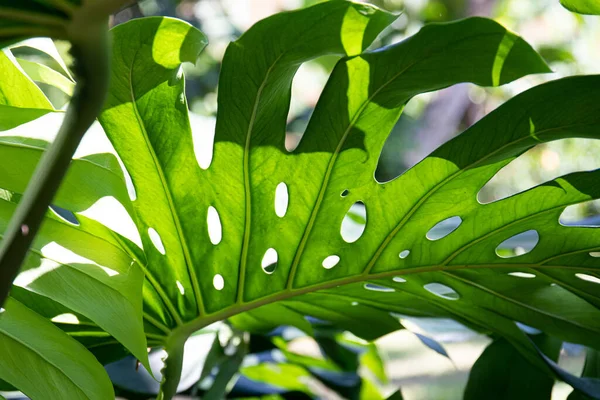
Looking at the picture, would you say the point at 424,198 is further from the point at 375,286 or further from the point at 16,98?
the point at 16,98

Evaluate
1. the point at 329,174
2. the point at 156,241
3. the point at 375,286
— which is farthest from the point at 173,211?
the point at 375,286

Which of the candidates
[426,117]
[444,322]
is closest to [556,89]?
[444,322]

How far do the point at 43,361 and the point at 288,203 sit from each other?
25 centimetres

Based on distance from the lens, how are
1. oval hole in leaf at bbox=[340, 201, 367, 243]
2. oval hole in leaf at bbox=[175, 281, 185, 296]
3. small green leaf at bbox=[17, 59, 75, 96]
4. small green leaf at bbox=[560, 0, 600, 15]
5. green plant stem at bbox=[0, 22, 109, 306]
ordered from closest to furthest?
green plant stem at bbox=[0, 22, 109, 306] → small green leaf at bbox=[560, 0, 600, 15] → small green leaf at bbox=[17, 59, 75, 96] → oval hole in leaf at bbox=[175, 281, 185, 296] → oval hole in leaf at bbox=[340, 201, 367, 243]

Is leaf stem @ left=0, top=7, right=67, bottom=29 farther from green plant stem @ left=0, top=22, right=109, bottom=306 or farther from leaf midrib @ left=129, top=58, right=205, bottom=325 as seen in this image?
leaf midrib @ left=129, top=58, right=205, bottom=325

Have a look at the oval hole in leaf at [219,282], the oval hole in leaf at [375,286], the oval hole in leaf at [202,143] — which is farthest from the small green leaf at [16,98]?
the oval hole in leaf at [375,286]

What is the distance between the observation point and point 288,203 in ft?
1.97

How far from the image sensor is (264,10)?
5.50 meters

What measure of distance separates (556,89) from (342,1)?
0.58 feet

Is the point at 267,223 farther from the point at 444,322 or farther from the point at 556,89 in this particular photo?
the point at 444,322

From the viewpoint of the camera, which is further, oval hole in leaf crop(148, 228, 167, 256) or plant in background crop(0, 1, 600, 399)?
Result: oval hole in leaf crop(148, 228, 167, 256)

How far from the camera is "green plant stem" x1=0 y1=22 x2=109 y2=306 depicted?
0.83 feet

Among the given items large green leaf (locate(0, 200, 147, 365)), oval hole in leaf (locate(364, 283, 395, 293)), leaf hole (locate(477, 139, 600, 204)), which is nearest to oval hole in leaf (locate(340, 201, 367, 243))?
oval hole in leaf (locate(364, 283, 395, 293))

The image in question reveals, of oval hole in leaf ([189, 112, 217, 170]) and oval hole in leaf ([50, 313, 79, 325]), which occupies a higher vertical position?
oval hole in leaf ([189, 112, 217, 170])
